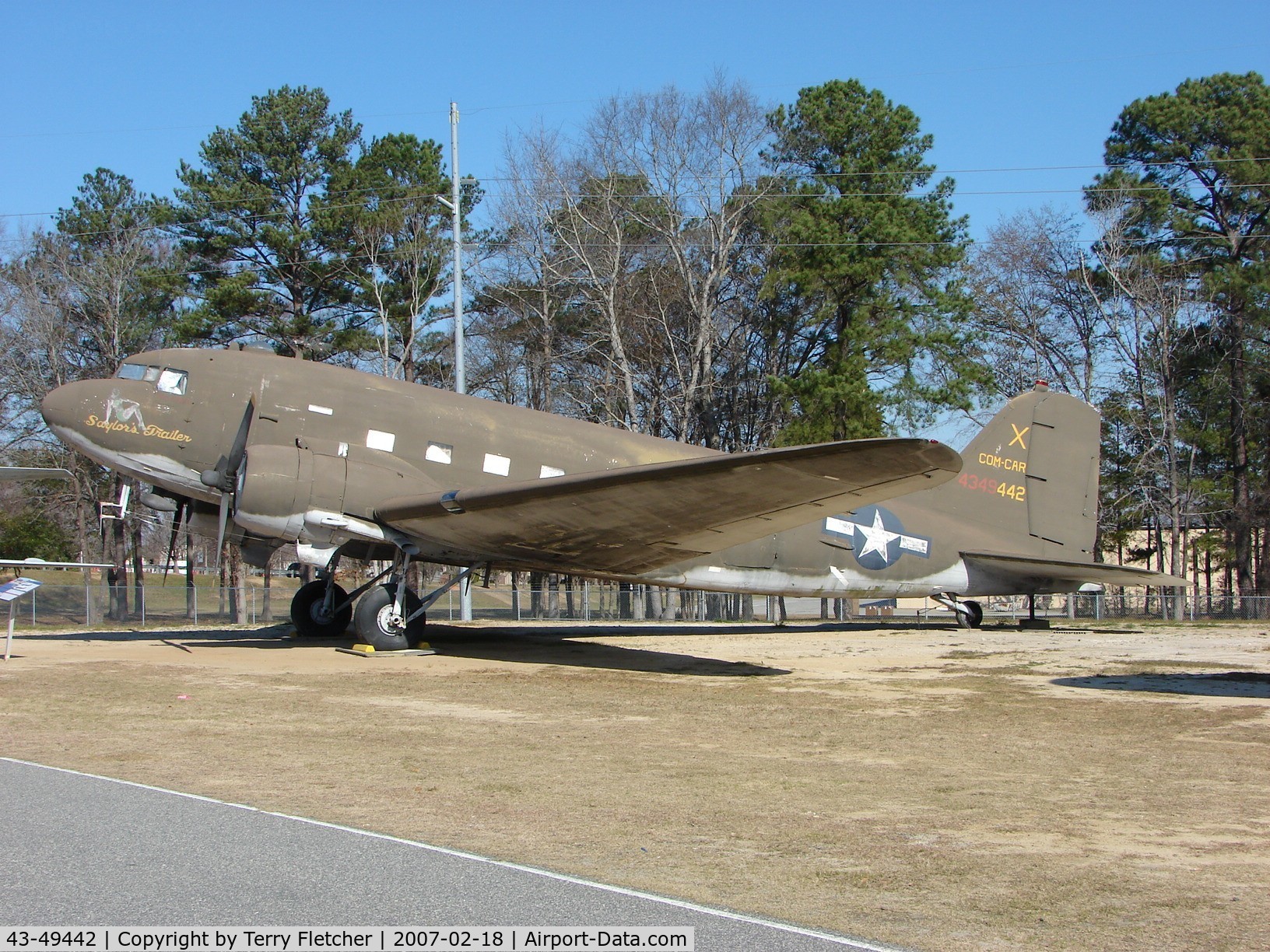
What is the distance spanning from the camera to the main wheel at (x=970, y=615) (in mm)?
21302

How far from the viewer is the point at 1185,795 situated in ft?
21.2

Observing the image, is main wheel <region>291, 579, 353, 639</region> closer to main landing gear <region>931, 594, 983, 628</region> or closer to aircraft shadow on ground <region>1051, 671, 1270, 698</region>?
aircraft shadow on ground <region>1051, 671, 1270, 698</region>

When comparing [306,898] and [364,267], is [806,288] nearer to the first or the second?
[364,267]

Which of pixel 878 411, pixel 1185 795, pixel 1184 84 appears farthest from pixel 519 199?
pixel 1185 795

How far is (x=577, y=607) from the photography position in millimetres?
32844

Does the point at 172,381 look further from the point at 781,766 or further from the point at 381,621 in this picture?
the point at 781,766

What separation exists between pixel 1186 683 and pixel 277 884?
10801 mm

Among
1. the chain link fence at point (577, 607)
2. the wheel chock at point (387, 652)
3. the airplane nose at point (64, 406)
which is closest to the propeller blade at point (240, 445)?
the airplane nose at point (64, 406)

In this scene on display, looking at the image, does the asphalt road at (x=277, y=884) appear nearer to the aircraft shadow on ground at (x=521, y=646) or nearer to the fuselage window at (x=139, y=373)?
the aircraft shadow on ground at (x=521, y=646)

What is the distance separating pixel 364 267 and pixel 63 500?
1306 centimetres

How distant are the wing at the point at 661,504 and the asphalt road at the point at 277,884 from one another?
22.0 feet

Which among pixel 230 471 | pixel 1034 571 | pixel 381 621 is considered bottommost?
pixel 381 621

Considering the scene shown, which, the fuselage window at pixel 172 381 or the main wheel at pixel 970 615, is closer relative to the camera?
the fuselage window at pixel 172 381

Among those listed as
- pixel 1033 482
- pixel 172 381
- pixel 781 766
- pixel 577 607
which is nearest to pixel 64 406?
pixel 172 381
